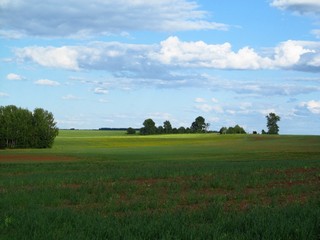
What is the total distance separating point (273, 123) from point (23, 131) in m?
110

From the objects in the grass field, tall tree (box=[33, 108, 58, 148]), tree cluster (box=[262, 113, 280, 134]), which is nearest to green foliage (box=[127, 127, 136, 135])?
tree cluster (box=[262, 113, 280, 134])

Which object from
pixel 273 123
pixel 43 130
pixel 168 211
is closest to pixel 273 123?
pixel 273 123

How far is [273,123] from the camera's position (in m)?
198

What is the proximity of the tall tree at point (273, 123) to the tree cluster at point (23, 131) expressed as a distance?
10104 centimetres

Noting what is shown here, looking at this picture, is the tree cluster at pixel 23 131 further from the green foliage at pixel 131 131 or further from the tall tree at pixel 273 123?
the tall tree at pixel 273 123

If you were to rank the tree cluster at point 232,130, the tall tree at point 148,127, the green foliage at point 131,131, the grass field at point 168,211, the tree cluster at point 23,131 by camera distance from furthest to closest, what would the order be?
the green foliage at point 131,131
the tall tree at point 148,127
the tree cluster at point 232,130
the tree cluster at point 23,131
the grass field at point 168,211

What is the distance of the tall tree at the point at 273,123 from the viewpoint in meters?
198

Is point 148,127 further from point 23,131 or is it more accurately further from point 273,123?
point 23,131

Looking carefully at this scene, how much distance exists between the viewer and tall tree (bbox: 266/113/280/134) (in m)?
198

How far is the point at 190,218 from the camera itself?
11.5m

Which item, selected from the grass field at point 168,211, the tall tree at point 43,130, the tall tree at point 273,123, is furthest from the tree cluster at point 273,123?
the grass field at point 168,211

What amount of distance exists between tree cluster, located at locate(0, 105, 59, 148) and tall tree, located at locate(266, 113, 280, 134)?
3978 inches

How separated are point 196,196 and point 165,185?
15.1ft

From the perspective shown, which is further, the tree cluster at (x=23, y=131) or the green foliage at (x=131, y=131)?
the green foliage at (x=131, y=131)
